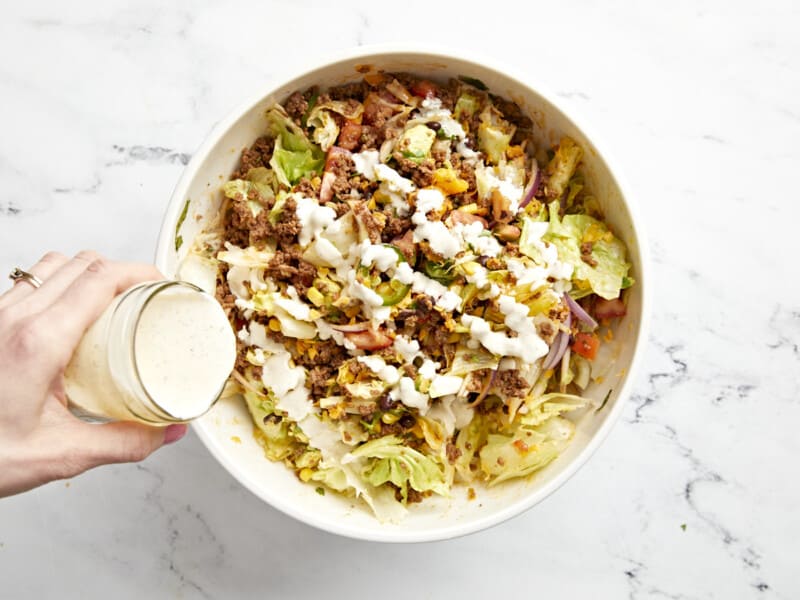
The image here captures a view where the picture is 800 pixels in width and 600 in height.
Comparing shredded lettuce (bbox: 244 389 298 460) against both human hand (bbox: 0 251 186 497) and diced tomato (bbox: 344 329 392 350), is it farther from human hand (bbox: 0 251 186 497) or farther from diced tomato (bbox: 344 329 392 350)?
human hand (bbox: 0 251 186 497)

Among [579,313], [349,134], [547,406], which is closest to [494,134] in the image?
[349,134]

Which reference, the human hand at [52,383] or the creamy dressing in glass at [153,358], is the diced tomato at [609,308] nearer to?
the creamy dressing in glass at [153,358]

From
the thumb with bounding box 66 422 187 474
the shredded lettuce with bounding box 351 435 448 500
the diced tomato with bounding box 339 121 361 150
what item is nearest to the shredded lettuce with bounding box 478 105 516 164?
the diced tomato with bounding box 339 121 361 150

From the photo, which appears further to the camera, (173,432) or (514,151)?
(514,151)

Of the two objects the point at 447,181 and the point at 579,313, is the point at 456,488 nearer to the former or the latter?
the point at 579,313

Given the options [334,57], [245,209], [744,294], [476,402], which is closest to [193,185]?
[245,209]

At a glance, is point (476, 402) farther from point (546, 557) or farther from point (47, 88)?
point (47, 88)

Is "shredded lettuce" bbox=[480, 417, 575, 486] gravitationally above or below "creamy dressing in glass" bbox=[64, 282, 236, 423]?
below
